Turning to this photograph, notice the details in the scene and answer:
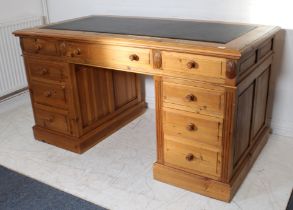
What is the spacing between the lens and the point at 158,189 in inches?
73.4

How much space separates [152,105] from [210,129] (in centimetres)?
120

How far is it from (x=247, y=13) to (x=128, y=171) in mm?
1197

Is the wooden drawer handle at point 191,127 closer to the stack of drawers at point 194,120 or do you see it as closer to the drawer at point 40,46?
the stack of drawers at point 194,120

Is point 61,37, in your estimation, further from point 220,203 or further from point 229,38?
point 220,203

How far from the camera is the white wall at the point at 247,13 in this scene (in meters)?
2.11

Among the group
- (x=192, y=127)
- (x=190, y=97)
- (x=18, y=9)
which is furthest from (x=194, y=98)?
(x=18, y=9)

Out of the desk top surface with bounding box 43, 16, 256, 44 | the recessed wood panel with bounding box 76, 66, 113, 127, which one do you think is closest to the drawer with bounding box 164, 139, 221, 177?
the desk top surface with bounding box 43, 16, 256, 44

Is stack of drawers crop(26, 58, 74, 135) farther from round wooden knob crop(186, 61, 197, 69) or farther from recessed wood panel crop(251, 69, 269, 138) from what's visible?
recessed wood panel crop(251, 69, 269, 138)

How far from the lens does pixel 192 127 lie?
5.67 ft

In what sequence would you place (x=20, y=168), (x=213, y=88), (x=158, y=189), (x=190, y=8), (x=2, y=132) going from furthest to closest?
1. (x=2, y=132)
2. (x=190, y=8)
3. (x=20, y=168)
4. (x=158, y=189)
5. (x=213, y=88)

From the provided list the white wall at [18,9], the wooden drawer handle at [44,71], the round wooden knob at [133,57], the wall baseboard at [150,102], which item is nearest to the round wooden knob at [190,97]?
the round wooden knob at [133,57]

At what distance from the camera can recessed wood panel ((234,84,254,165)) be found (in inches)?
67.2

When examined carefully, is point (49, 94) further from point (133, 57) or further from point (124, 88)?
point (133, 57)

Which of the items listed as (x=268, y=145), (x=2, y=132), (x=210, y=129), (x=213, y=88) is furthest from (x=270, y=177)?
(x=2, y=132)
